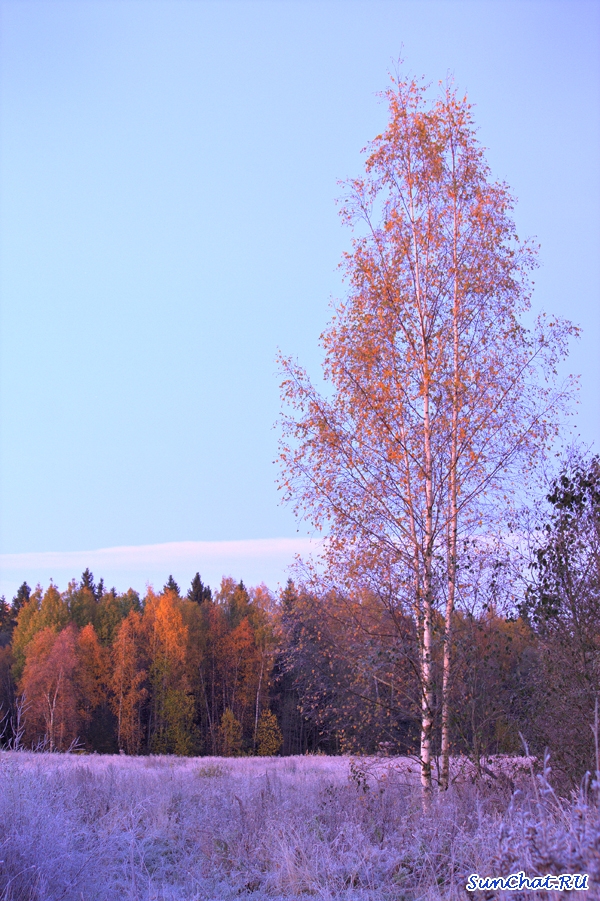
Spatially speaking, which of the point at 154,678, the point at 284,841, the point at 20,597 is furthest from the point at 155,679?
the point at 284,841

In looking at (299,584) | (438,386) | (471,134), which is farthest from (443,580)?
(471,134)

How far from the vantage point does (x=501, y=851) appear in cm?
320

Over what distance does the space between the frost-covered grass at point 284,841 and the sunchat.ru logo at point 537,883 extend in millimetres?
55

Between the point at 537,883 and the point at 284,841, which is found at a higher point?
the point at 537,883

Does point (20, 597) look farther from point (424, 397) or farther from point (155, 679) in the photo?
point (424, 397)

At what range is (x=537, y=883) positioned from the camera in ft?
10.8

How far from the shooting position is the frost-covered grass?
4645 millimetres

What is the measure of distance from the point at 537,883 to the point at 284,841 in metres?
3.23

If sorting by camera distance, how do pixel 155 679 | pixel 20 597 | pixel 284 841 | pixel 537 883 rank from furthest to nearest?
pixel 20 597 → pixel 155 679 → pixel 284 841 → pixel 537 883

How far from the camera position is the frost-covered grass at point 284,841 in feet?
15.2

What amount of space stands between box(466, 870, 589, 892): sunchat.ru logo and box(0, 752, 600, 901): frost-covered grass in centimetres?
5

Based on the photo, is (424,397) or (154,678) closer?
(424,397)

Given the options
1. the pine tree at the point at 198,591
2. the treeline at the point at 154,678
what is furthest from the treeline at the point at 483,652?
the pine tree at the point at 198,591

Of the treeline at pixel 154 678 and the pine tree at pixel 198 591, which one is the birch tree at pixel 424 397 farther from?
the pine tree at pixel 198 591
